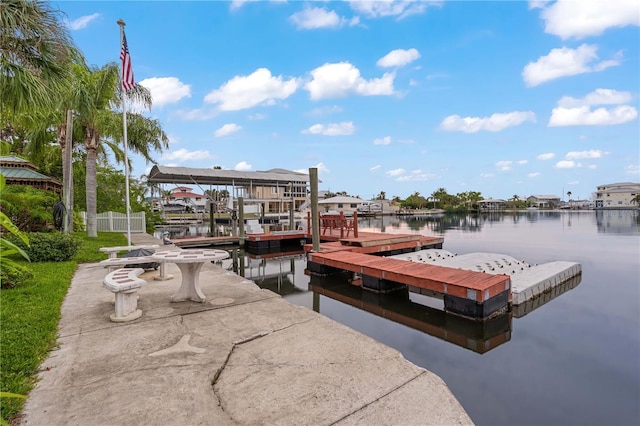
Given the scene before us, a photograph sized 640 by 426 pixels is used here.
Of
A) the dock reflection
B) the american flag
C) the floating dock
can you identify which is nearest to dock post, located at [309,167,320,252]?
the dock reflection

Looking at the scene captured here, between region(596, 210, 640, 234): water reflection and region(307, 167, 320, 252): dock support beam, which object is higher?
region(307, 167, 320, 252): dock support beam

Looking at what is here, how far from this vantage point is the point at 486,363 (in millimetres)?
5355

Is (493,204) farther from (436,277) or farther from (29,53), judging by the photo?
(29,53)

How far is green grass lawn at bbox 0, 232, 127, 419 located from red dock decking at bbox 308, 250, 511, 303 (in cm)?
662

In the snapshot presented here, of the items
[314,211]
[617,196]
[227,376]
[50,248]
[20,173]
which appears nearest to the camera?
[227,376]

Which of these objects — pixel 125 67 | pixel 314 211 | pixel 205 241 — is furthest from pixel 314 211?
pixel 205 241

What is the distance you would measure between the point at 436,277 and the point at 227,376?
5.66m

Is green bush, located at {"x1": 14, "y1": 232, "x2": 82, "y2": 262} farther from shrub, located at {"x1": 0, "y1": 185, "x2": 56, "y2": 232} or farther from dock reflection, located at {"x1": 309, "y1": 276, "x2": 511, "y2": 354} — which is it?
dock reflection, located at {"x1": 309, "y1": 276, "x2": 511, "y2": 354}

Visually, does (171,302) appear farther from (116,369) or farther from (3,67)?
(3,67)

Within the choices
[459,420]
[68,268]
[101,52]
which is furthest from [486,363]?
[101,52]

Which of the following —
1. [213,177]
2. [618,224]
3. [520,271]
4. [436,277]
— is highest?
[213,177]

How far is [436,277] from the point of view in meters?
7.64

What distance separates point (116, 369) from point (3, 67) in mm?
7696

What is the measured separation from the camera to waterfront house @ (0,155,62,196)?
1401cm
